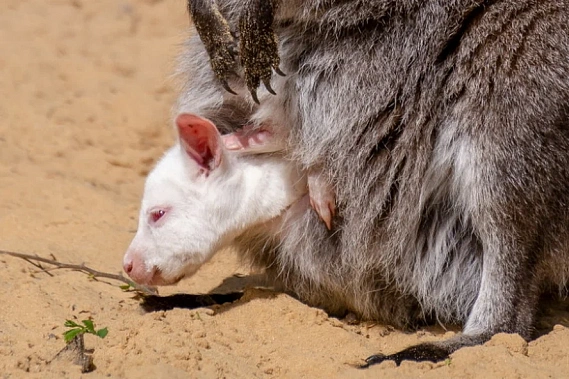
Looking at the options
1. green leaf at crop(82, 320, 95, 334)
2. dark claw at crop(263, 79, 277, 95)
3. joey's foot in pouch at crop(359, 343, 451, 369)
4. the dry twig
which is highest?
dark claw at crop(263, 79, 277, 95)

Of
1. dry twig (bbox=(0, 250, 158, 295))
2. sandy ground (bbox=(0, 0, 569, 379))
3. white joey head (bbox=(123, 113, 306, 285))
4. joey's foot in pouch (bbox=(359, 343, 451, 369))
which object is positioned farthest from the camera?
dry twig (bbox=(0, 250, 158, 295))

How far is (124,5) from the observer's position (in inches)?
330

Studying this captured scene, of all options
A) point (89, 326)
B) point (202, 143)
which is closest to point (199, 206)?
point (202, 143)

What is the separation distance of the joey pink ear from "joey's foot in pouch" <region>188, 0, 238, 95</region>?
21cm

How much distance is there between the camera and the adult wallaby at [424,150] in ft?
13.2

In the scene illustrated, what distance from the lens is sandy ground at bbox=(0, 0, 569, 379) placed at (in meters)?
3.67

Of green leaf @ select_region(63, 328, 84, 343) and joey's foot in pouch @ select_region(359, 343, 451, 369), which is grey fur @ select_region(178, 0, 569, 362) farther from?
green leaf @ select_region(63, 328, 84, 343)

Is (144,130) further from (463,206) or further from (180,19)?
(463,206)

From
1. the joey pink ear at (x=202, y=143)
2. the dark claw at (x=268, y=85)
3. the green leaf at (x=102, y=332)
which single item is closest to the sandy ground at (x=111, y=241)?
the green leaf at (x=102, y=332)

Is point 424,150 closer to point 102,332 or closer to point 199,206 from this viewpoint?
point 199,206

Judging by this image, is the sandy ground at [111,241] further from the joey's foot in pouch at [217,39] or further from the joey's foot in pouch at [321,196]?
the joey's foot in pouch at [217,39]

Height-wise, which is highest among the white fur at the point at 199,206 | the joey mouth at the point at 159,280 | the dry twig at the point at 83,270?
the white fur at the point at 199,206

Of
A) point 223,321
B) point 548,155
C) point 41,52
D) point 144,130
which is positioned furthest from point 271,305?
point 41,52

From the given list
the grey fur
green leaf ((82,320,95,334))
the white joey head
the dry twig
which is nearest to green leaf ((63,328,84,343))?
green leaf ((82,320,95,334))
